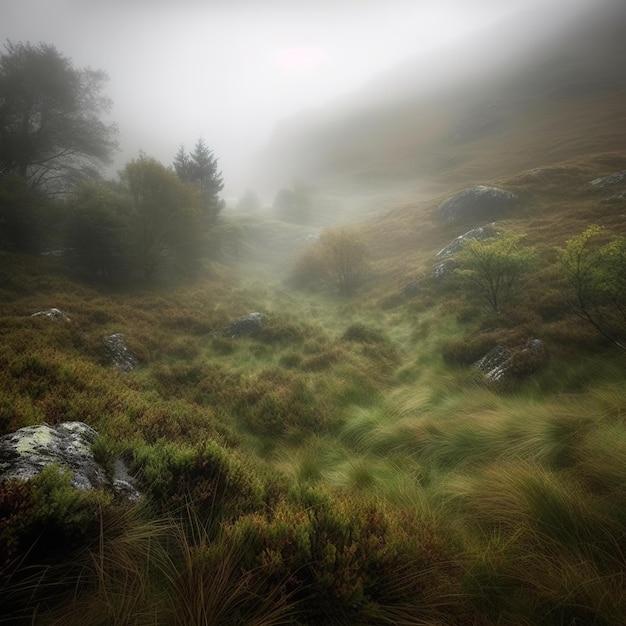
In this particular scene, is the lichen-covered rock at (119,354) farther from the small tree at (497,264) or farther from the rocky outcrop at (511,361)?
the small tree at (497,264)

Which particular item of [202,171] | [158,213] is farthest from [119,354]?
[202,171]

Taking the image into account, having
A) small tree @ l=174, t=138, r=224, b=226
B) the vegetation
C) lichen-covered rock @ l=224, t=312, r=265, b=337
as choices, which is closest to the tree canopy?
the vegetation

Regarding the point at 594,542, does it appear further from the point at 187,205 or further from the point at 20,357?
the point at 187,205

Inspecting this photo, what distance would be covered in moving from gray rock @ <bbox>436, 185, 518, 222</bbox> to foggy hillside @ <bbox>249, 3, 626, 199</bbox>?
1369 centimetres

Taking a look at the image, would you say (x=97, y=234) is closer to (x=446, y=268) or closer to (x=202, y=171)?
(x=446, y=268)

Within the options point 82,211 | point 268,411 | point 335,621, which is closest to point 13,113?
point 82,211

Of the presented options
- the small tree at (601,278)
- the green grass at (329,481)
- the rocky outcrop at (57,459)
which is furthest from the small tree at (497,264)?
the rocky outcrop at (57,459)

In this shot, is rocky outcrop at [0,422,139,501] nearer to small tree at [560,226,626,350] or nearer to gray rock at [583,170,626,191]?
small tree at [560,226,626,350]

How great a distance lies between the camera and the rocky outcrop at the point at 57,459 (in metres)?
2.70

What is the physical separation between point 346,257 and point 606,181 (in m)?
16.5

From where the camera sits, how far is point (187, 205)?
1902cm

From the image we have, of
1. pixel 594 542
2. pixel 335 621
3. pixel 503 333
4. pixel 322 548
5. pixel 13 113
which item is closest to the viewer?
pixel 335 621

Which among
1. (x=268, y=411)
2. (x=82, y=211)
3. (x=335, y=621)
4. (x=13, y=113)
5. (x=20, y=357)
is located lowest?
(x=268, y=411)

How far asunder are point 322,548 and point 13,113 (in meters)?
24.6
